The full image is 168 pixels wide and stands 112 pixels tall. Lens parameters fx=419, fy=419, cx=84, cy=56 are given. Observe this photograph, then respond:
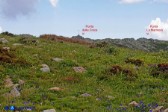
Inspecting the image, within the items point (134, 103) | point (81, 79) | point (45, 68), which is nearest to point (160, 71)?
point (81, 79)

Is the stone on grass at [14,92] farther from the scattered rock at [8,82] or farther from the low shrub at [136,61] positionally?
the low shrub at [136,61]

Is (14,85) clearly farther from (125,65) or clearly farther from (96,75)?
(125,65)

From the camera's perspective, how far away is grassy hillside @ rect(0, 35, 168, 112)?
1669 cm

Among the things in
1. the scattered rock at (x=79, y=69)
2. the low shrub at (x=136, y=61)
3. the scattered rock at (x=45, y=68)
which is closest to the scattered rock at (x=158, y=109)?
the scattered rock at (x=79, y=69)

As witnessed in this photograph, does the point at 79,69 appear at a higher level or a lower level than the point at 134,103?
higher

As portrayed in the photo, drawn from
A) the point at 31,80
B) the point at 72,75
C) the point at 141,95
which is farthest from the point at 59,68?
the point at 141,95

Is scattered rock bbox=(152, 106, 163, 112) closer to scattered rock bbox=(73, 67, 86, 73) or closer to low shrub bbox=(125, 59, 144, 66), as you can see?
scattered rock bbox=(73, 67, 86, 73)

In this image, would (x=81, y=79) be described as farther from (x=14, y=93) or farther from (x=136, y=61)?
Result: (x=136, y=61)

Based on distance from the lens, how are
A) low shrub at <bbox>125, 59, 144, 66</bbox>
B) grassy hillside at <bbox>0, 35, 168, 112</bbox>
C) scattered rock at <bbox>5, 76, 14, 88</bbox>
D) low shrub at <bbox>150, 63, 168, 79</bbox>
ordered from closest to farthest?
grassy hillside at <bbox>0, 35, 168, 112</bbox> → scattered rock at <bbox>5, 76, 14, 88</bbox> → low shrub at <bbox>150, 63, 168, 79</bbox> → low shrub at <bbox>125, 59, 144, 66</bbox>

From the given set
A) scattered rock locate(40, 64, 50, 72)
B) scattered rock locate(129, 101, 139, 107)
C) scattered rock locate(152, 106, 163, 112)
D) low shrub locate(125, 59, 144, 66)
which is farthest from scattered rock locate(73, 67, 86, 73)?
scattered rock locate(152, 106, 163, 112)

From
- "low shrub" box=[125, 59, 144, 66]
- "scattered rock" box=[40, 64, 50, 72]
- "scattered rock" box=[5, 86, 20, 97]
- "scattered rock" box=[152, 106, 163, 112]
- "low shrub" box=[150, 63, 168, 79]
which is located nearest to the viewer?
"scattered rock" box=[152, 106, 163, 112]

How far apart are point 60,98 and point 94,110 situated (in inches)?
89.9

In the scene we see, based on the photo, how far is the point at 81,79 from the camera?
2142 cm

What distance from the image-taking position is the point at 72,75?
71.8ft
